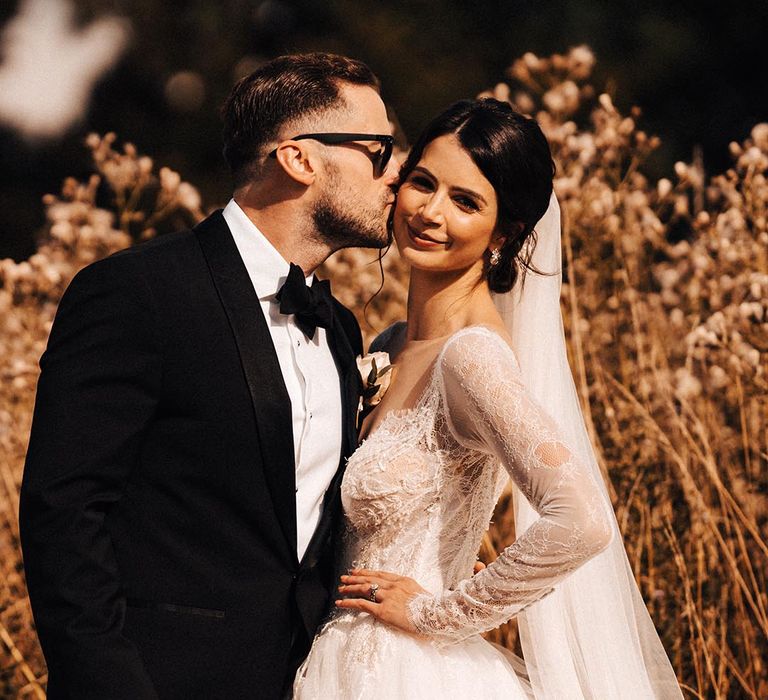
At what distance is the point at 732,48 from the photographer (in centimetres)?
880

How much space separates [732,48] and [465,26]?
7.75ft

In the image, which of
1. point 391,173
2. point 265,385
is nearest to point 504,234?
point 391,173

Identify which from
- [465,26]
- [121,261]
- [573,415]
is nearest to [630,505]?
[573,415]

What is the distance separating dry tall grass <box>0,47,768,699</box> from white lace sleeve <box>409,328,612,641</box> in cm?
103

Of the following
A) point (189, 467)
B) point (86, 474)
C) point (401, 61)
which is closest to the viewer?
point (86, 474)

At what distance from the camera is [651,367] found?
405cm

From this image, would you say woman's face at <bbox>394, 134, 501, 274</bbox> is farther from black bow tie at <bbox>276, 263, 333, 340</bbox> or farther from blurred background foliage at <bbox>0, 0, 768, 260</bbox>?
blurred background foliage at <bbox>0, 0, 768, 260</bbox>

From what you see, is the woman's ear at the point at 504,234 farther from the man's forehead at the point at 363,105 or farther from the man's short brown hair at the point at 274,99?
the man's short brown hair at the point at 274,99

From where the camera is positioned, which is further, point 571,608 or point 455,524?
point 571,608

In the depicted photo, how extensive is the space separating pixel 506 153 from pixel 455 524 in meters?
0.96

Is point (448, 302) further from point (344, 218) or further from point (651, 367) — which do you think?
point (651, 367)

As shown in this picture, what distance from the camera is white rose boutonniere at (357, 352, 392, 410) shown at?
2910 millimetres

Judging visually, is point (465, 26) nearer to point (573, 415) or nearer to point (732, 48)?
point (732, 48)

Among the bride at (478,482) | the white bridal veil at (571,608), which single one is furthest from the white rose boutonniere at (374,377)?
the white bridal veil at (571,608)
